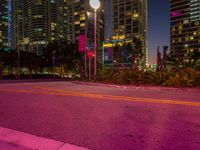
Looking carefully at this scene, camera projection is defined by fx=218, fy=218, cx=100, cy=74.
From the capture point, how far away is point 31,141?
14.6 feet

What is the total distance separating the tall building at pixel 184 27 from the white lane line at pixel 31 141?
176m

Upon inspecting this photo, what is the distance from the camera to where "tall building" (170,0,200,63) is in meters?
172

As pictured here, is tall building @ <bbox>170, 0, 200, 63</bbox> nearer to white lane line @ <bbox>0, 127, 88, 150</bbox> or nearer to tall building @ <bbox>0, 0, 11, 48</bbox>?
tall building @ <bbox>0, 0, 11, 48</bbox>

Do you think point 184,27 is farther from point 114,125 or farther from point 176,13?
point 114,125

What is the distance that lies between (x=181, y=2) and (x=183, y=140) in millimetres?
210800

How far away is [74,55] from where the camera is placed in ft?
185

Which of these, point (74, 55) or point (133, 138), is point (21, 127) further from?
point (74, 55)

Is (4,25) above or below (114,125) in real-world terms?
above

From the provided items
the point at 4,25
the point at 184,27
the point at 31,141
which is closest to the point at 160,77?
the point at 31,141

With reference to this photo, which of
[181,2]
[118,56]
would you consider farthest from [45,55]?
[181,2]

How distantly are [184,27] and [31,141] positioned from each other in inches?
7680

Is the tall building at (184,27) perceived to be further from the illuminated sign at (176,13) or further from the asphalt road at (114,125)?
the asphalt road at (114,125)

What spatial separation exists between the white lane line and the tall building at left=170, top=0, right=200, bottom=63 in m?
176

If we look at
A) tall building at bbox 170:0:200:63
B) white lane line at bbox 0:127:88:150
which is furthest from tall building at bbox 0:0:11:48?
white lane line at bbox 0:127:88:150
